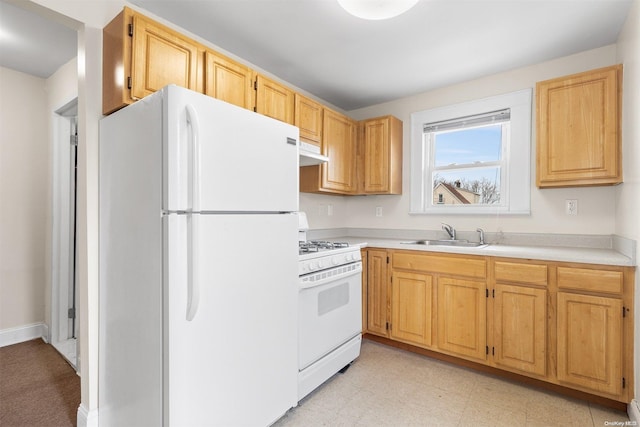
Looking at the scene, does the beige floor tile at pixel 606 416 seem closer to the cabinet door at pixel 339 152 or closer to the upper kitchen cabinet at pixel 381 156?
the upper kitchen cabinet at pixel 381 156

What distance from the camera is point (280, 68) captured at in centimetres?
280

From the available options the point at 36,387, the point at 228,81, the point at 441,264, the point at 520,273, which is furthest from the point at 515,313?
the point at 36,387

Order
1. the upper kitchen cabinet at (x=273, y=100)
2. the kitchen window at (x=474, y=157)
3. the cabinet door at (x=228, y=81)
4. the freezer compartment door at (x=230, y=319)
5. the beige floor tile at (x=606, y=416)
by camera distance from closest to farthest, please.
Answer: the freezer compartment door at (x=230, y=319) < the beige floor tile at (x=606, y=416) < the cabinet door at (x=228, y=81) < the upper kitchen cabinet at (x=273, y=100) < the kitchen window at (x=474, y=157)

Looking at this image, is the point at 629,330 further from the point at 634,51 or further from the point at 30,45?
the point at 30,45

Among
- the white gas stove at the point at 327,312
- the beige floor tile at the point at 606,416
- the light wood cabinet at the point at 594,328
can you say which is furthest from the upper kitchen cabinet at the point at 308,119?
the beige floor tile at the point at 606,416

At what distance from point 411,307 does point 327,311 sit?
854mm

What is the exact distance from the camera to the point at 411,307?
2684mm

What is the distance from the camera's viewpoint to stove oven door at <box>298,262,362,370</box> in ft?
6.64

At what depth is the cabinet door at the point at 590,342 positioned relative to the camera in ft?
6.18

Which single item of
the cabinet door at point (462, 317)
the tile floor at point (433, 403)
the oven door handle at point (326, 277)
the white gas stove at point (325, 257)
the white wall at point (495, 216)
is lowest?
the tile floor at point (433, 403)

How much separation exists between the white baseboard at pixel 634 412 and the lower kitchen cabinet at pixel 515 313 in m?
0.05

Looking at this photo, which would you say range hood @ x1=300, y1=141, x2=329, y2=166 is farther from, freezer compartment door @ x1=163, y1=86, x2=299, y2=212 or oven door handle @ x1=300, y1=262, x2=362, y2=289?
oven door handle @ x1=300, y1=262, x2=362, y2=289

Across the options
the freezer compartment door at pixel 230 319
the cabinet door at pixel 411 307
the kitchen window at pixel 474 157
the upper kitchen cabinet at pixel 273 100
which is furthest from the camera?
the kitchen window at pixel 474 157

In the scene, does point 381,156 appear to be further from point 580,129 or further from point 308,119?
point 580,129
